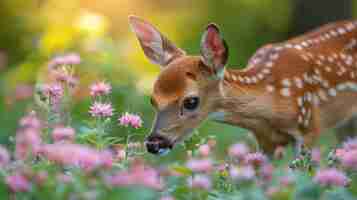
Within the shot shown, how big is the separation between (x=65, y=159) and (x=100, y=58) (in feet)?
19.6

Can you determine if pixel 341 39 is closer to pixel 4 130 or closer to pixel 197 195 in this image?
pixel 4 130

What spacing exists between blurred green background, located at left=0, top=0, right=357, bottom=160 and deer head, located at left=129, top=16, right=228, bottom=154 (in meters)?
1.17

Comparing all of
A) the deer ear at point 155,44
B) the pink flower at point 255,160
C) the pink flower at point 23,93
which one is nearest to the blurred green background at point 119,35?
the pink flower at point 23,93

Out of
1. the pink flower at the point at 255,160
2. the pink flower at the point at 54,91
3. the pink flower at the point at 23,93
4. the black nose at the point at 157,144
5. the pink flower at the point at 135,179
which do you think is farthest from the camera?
the pink flower at the point at 23,93

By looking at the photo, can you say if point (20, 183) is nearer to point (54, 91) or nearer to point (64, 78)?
point (54, 91)

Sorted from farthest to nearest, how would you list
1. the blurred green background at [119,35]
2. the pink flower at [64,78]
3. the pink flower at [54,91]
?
the blurred green background at [119,35]
the pink flower at [64,78]
the pink flower at [54,91]

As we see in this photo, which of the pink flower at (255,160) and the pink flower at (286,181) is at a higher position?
the pink flower at (255,160)

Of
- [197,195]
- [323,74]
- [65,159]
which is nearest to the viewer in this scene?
[65,159]

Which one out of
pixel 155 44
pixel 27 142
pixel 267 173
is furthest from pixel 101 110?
pixel 155 44

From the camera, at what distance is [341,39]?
5.59 metres

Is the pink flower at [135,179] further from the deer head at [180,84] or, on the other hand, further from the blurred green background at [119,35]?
the blurred green background at [119,35]

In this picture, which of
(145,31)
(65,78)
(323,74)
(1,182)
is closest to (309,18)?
(323,74)

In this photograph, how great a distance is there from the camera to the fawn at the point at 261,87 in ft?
13.8

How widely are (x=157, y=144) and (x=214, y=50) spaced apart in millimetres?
665
